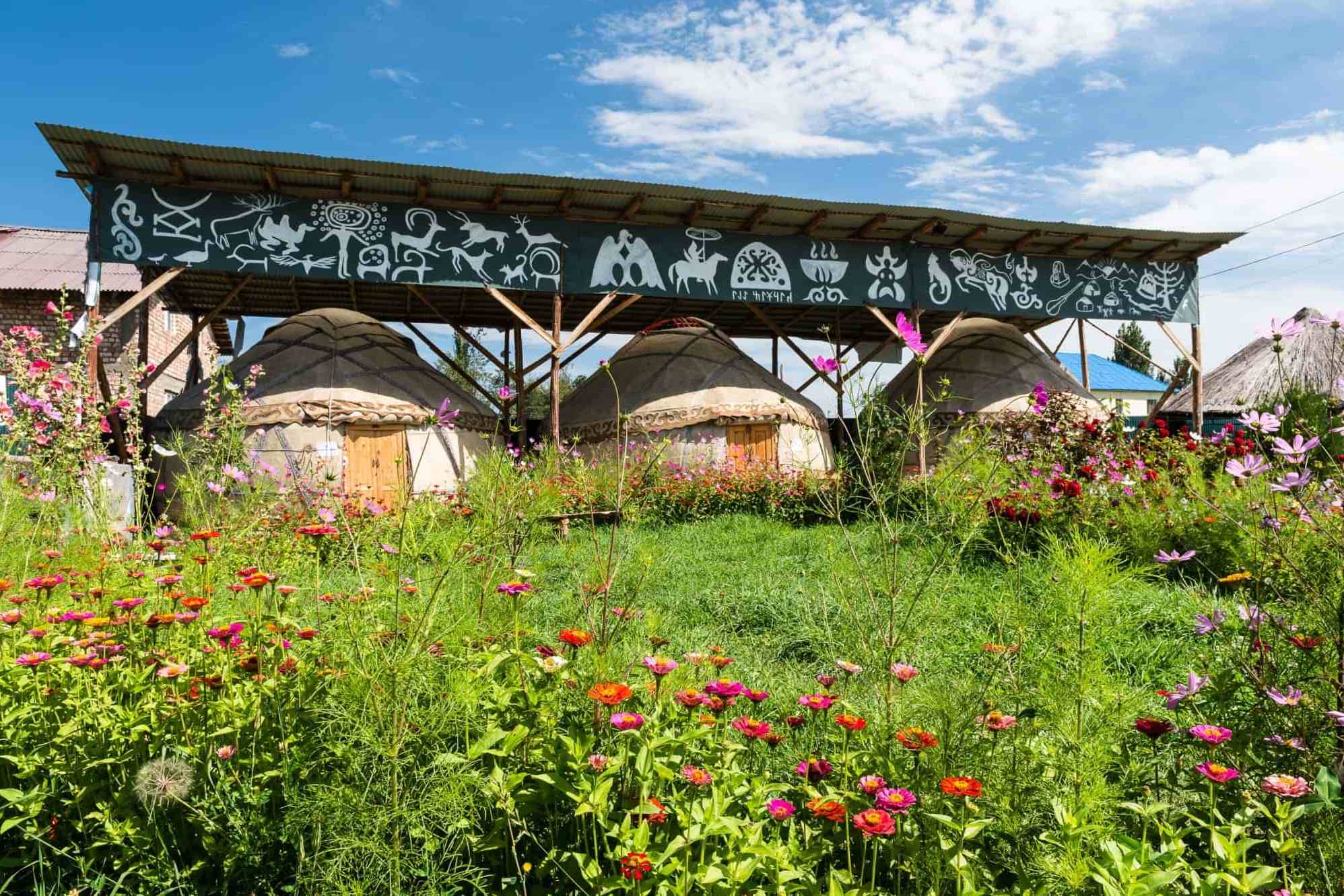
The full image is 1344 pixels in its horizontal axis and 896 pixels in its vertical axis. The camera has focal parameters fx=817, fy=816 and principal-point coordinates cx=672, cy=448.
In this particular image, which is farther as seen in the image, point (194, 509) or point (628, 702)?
point (194, 509)

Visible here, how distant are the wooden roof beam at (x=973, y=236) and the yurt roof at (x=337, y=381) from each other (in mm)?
8093

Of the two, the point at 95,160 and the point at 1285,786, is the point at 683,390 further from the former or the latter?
the point at 1285,786

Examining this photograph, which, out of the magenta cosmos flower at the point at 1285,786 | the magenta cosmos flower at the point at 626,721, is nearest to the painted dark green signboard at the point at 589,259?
the magenta cosmos flower at the point at 626,721

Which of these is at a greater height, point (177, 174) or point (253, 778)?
point (177, 174)

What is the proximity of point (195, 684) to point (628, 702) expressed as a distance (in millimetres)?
1250

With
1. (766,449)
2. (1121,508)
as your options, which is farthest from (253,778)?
(766,449)

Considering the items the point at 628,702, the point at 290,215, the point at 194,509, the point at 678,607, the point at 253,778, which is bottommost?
the point at 678,607

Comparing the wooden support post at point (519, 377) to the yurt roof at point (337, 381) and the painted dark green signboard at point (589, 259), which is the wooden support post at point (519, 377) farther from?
the painted dark green signboard at point (589, 259)

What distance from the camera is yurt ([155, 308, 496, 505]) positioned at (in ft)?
35.7

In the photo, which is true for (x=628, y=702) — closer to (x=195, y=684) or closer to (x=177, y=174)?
(x=195, y=684)

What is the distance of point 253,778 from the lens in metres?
2.11

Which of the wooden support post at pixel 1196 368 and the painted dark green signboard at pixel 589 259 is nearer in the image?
the painted dark green signboard at pixel 589 259

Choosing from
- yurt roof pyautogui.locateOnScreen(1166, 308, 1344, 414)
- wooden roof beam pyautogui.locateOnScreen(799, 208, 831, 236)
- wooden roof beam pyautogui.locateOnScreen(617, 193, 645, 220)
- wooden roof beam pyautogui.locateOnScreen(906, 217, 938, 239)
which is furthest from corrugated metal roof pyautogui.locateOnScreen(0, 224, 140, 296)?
yurt roof pyautogui.locateOnScreen(1166, 308, 1344, 414)

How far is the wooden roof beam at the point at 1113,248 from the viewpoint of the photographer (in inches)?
536
